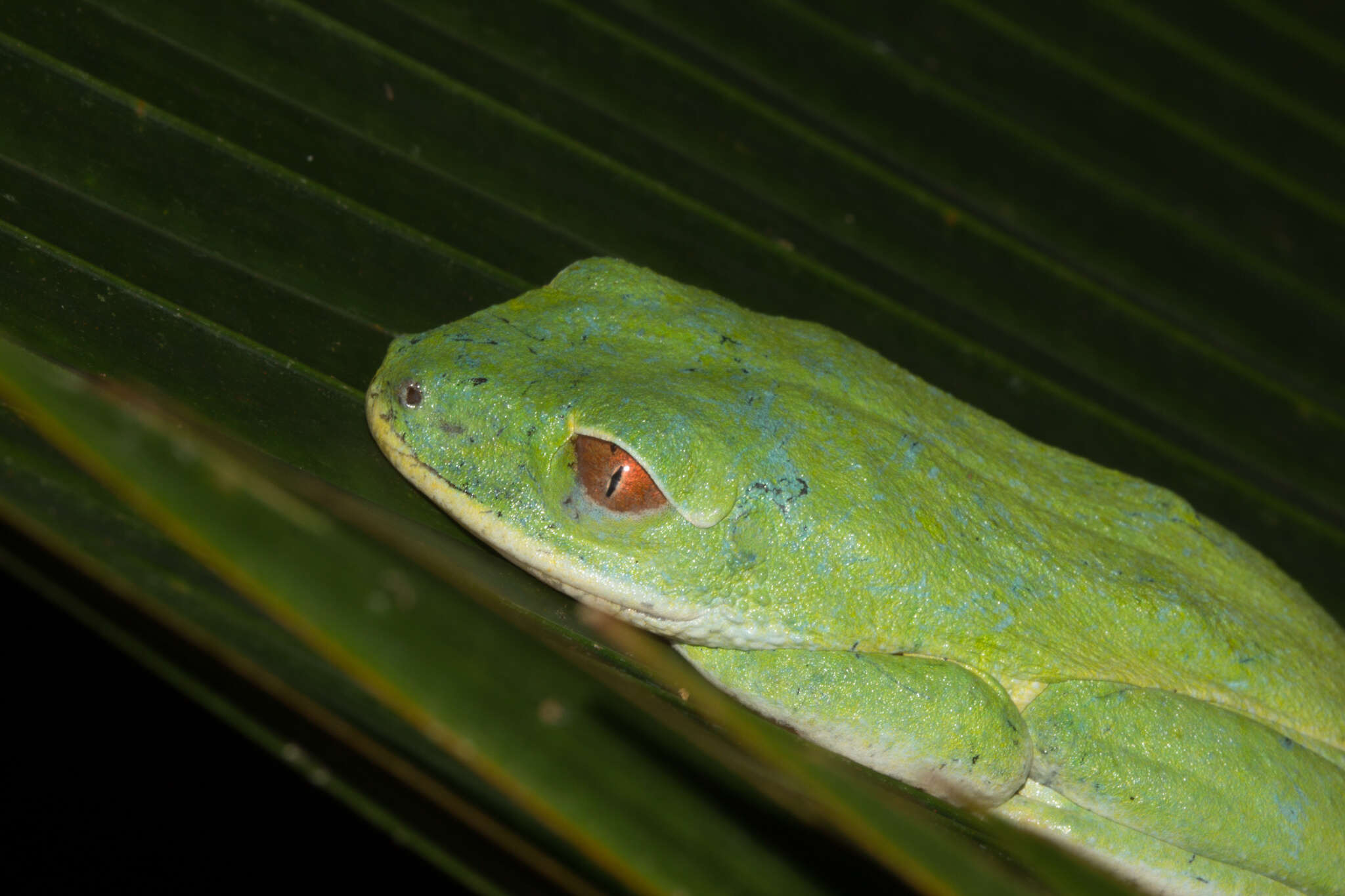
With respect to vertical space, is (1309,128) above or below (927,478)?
above

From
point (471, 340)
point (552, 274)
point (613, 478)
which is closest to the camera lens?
point (613, 478)

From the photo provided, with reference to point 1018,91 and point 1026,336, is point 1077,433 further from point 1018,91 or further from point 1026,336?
point 1018,91

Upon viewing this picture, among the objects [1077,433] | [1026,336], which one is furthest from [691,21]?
[1077,433]

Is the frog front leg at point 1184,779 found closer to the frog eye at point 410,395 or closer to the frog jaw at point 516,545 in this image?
the frog jaw at point 516,545

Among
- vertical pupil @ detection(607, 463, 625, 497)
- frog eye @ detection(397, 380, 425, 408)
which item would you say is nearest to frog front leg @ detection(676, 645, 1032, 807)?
vertical pupil @ detection(607, 463, 625, 497)

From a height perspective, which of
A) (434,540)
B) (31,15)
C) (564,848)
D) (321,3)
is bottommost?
(434,540)

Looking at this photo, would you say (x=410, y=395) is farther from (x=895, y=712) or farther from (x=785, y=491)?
(x=895, y=712)

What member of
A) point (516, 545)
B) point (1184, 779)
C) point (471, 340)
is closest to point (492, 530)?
point (516, 545)
